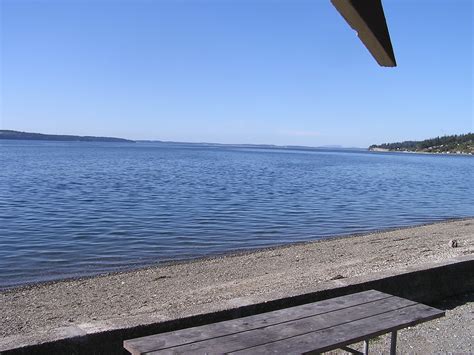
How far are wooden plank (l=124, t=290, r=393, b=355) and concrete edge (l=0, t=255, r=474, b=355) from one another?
80 centimetres

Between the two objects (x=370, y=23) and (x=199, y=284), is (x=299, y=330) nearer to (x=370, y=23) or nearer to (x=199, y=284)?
(x=370, y=23)

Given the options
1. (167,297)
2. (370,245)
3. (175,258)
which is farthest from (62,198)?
(167,297)

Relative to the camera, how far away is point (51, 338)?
355cm

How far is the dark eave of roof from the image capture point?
6.38ft

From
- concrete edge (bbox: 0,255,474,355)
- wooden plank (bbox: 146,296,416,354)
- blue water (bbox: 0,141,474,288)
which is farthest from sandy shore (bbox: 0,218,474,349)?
blue water (bbox: 0,141,474,288)

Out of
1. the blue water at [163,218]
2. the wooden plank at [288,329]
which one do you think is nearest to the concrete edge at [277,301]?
the wooden plank at [288,329]

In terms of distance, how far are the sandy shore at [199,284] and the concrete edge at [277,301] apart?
0.09 meters

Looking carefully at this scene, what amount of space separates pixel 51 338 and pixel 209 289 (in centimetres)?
496

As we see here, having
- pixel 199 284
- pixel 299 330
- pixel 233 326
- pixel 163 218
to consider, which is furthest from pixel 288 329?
pixel 163 218

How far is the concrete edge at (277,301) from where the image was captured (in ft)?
11.9

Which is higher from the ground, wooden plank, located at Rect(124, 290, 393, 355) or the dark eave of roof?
the dark eave of roof

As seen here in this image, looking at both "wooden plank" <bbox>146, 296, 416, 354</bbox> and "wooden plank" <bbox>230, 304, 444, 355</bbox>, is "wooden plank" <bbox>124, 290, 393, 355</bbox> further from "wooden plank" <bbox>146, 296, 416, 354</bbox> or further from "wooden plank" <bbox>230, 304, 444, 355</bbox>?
"wooden plank" <bbox>230, 304, 444, 355</bbox>

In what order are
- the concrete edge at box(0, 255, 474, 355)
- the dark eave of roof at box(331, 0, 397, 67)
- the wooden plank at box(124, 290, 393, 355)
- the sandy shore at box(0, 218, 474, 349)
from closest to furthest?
the dark eave of roof at box(331, 0, 397, 67) → the wooden plank at box(124, 290, 393, 355) → the concrete edge at box(0, 255, 474, 355) → the sandy shore at box(0, 218, 474, 349)

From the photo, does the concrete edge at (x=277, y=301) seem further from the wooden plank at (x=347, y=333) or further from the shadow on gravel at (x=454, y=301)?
the wooden plank at (x=347, y=333)
